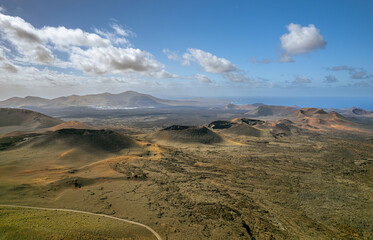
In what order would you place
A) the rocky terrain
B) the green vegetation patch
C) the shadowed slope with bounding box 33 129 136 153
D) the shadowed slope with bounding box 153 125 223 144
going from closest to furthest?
the green vegetation patch → the rocky terrain → the shadowed slope with bounding box 33 129 136 153 → the shadowed slope with bounding box 153 125 223 144

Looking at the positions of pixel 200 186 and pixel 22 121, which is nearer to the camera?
pixel 200 186

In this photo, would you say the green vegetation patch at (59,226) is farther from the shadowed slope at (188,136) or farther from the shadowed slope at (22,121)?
the shadowed slope at (22,121)

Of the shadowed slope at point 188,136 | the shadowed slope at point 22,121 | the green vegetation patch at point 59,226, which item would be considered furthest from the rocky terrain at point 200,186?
the shadowed slope at point 22,121

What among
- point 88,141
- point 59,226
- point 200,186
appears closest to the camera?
point 59,226

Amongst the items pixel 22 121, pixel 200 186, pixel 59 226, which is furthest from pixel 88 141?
pixel 22 121

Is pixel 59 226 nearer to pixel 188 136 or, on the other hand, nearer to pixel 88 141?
pixel 88 141

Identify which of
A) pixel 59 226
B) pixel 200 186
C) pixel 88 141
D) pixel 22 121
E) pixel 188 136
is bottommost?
pixel 200 186

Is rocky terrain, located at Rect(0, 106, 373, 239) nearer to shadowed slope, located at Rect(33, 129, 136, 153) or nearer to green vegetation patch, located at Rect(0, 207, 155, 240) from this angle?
shadowed slope, located at Rect(33, 129, 136, 153)

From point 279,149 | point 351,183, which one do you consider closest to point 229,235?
point 351,183

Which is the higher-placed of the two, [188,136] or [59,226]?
[59,226]

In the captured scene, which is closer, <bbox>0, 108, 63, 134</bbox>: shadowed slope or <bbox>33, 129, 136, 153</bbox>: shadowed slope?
<bbox>33, 129, 136, 153</bbox>: shadowed slope

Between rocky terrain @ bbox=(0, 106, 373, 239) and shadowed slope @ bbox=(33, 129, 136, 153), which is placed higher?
shadowed slope @ bbox=(33, 129, 136, 153)

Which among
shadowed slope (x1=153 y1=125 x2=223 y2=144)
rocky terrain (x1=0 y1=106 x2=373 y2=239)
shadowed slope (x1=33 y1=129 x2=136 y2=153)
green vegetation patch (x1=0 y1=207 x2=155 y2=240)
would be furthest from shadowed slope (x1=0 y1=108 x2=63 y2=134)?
green vegetation patch (x1=0 y1=207 x2=155 y2=240)
